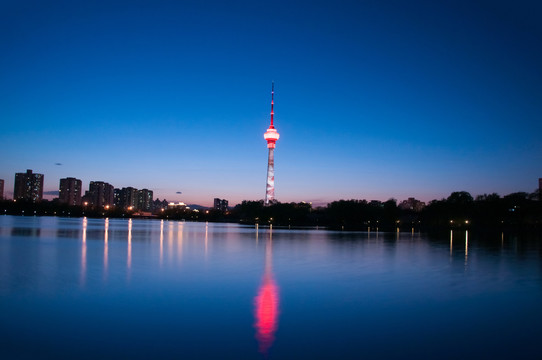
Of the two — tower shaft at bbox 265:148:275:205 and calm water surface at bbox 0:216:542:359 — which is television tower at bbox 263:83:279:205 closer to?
tower shaft at bbox 265:148:275:205

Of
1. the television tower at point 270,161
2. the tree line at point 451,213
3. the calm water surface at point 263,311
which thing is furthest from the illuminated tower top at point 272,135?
the calm water surface at point 263,311

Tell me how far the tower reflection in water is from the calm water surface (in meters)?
0.04

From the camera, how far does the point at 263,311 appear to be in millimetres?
12547

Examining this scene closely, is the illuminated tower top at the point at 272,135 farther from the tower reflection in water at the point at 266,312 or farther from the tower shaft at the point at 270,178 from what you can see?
the tower reflection in water at the point at 266,312

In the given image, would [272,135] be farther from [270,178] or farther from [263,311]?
[263,311]

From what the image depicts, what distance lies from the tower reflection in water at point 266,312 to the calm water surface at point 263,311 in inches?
1.6

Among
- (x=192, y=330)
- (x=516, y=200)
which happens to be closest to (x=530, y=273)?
(x=192, y=330)

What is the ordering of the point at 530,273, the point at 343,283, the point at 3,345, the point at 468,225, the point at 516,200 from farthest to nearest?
the point at 468,225, the point at 516,200, the point at 530,273, the point at 343,283, the point at 3,345

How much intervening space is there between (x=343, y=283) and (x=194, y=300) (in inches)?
255

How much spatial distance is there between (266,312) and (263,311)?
164mm

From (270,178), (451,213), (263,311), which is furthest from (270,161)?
(263,311)

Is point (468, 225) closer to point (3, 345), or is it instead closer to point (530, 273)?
point (530, 273)

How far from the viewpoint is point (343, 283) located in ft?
58.7

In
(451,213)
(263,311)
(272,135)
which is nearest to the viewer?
(263,311)
